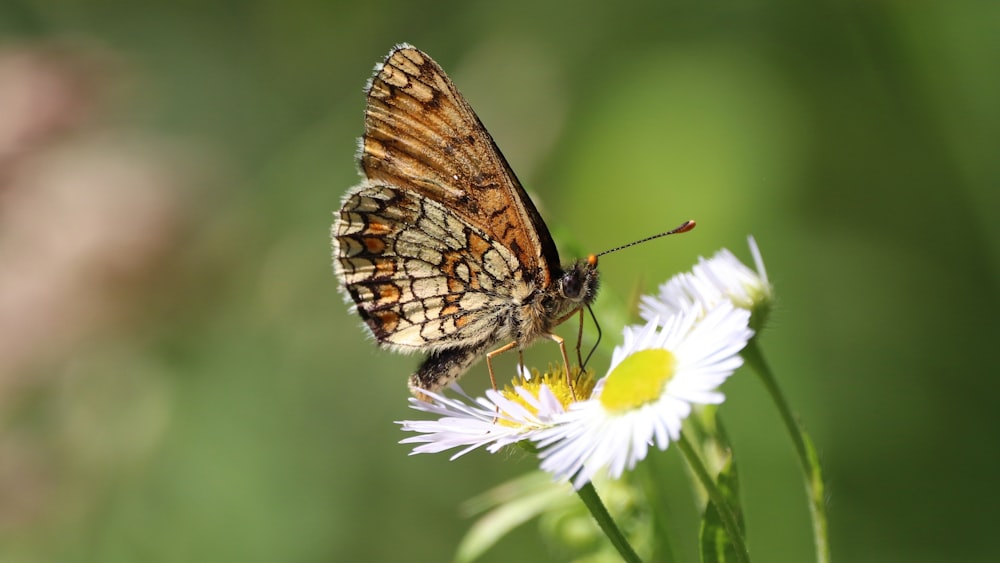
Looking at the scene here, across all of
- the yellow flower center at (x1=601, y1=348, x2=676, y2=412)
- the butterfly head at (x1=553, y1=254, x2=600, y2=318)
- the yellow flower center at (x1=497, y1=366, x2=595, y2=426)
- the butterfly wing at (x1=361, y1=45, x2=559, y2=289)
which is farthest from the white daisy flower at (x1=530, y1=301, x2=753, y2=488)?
the butterfly wing at (x1=361, y1=45, x2=559, y2=289)

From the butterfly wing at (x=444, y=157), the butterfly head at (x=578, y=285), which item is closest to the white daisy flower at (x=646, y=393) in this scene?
the butterfly head at (x=578, y=285)

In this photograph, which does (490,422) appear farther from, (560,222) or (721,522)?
(560,222)

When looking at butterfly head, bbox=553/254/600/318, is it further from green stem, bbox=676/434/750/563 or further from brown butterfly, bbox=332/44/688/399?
green stem, bbox=676/434/750/563

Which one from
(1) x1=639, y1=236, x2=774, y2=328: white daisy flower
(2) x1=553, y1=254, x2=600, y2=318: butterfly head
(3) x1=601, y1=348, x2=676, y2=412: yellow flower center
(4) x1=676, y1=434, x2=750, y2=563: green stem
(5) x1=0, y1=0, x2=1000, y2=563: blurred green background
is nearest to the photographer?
(4) x1=676, y1=434, x2=750, y2=563: green stem

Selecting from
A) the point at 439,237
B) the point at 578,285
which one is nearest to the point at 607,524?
the point at 578,285

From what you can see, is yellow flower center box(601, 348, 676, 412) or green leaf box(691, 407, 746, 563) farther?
yellow flower center box(601, 348, 676, 412)

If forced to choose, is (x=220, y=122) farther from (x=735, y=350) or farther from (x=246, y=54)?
(x=735, y=350)
